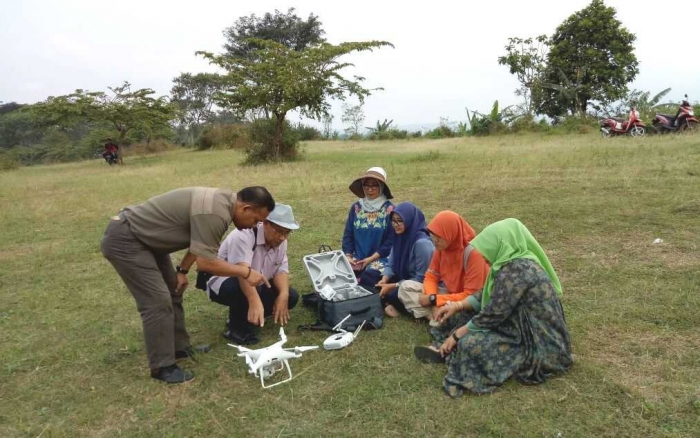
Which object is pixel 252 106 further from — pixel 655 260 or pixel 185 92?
pixel 185 92

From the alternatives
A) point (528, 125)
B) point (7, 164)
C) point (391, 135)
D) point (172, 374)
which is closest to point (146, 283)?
point (172, 374)

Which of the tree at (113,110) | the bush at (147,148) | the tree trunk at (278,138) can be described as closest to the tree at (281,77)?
the tree trunk at (278,138)

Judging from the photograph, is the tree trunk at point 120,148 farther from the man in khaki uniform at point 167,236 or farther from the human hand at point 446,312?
the human hand at point 446,312

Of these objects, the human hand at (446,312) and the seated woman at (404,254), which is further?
the seated woman at (404,254)

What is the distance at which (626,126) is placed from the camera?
14.7 m

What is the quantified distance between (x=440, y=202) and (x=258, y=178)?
5756mm

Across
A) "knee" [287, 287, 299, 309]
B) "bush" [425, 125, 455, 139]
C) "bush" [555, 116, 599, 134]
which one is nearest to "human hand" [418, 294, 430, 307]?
"knee" [287, 287, 299, 309]

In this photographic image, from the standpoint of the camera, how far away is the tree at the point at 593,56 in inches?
789

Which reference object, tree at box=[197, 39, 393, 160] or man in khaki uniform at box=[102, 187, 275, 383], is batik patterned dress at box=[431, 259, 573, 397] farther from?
tree at box=[197, 39, 393, 160]

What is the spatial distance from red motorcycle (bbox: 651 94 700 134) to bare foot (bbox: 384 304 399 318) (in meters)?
13.1

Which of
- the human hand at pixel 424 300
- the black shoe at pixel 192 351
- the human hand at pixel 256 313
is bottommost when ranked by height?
the black shoe at pixel 192 351

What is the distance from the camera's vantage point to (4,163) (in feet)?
74.5

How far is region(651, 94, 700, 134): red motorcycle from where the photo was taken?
13.6 metres

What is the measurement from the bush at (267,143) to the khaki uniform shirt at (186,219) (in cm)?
1333
